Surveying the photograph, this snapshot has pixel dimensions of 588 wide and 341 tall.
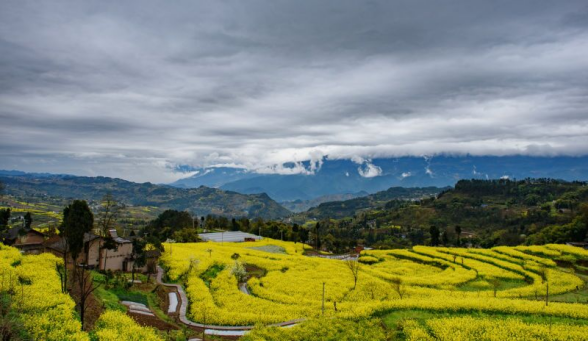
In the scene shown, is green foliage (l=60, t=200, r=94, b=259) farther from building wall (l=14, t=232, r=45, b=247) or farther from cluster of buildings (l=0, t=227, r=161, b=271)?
building wall (l=14, t=232, r=45, b=247)

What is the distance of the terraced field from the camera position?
33.7 m

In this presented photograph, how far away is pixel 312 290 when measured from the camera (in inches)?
1895

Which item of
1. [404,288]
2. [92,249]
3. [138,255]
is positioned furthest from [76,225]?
[404,288]

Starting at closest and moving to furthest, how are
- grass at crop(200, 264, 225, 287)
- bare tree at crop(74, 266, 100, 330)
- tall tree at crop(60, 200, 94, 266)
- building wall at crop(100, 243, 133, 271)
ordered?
bare tree at crop(74, 266, 100, 330), tall tree at crop(60, 200, 94, 266), grass at crop(200, 264, 225, 287), building wall at crop(100, 243, 133, 271)

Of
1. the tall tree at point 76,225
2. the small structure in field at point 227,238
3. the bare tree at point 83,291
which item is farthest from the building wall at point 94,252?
the small structure in field at point 227,238

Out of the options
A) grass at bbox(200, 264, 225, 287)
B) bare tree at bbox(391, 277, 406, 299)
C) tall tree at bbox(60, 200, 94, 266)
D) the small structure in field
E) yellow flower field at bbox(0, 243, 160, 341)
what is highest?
tall tree at bbox(60, 200, 94, 266)

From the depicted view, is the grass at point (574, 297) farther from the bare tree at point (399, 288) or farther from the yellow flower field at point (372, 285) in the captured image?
the bare tree at point (399, 288)

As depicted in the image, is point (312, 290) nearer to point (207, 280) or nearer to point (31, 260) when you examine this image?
point (207, 280)

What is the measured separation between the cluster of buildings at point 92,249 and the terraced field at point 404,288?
20.7ft

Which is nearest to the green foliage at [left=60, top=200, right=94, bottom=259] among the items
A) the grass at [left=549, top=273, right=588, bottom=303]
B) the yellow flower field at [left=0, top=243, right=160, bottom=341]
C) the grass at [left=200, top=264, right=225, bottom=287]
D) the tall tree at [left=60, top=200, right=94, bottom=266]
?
the tall tree at [left=60, top=200, right=94, bottom=266]

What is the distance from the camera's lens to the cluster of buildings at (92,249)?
52.0 m

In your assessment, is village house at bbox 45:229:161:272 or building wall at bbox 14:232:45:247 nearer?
village house at bbox 45:229:161:272

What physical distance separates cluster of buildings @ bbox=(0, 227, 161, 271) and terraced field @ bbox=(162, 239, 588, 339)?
6.30m

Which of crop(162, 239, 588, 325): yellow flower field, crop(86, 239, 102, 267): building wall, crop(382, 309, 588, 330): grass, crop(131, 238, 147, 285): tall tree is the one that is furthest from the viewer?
crop(131, 238, 147, 285): tall tree
